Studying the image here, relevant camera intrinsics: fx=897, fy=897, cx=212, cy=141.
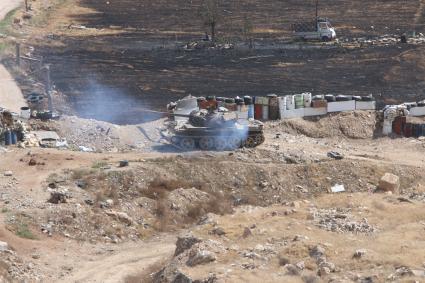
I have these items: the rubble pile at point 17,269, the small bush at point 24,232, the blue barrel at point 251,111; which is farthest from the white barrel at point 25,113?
the rubble pile at point 17,269

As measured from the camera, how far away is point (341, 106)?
4494 cm

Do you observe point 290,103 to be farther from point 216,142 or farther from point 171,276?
point 171,276

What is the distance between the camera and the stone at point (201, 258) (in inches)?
980

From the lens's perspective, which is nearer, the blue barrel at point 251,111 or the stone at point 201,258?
the stone at point 201,258

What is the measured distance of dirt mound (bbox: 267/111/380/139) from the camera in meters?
43.7

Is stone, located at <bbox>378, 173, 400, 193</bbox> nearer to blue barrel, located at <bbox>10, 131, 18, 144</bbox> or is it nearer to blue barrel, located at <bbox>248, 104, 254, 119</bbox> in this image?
blue barrel, located at <bbox>248, 104, 254, 119</bbox>

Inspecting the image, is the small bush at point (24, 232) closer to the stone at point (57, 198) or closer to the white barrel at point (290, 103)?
the stone at point (57, 198)

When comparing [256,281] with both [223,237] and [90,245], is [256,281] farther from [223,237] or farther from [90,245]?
[90,245]

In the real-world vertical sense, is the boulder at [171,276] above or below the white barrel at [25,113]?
below

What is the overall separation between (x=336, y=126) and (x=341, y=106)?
1.35 metres

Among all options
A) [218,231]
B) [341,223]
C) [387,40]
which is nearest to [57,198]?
[218,231]

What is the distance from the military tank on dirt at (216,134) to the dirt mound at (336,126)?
10.8 feet

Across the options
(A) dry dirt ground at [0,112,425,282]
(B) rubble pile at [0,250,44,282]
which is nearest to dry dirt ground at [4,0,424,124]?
(A) dry dirt ground at [0,112,425,282]

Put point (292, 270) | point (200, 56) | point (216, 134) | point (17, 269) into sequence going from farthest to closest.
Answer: point (200, 56), point (216, 134), point (17, 269), point (292, 270)
